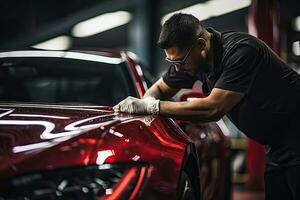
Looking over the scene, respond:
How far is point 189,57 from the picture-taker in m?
2.72

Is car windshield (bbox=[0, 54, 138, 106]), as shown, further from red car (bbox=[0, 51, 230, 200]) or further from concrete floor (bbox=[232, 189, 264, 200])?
concrete floor (bbox=[232, 189, 264, 200])

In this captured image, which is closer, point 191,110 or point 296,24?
point 191,110

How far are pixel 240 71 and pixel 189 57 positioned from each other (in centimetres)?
25

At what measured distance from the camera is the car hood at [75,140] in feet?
6.40

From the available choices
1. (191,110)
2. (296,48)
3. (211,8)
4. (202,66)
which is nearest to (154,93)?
(202,66)

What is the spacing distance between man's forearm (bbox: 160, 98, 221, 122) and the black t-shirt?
98mm

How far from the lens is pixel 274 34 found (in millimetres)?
6301

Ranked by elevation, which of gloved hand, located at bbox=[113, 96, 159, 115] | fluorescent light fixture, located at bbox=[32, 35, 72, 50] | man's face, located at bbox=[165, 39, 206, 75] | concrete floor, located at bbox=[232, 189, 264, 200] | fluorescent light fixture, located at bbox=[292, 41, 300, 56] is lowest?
concrete floor, located at bbox=[232, 189, 264, 200]

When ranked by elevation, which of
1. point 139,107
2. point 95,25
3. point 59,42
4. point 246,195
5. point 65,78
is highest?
point 139,107

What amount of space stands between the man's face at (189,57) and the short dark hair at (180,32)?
1.0 inches

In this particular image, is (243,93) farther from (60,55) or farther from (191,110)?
(60,55)

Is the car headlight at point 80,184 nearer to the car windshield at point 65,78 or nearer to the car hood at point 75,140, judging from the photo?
the car hood at point 75,140

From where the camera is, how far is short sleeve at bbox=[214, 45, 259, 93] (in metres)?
2.59

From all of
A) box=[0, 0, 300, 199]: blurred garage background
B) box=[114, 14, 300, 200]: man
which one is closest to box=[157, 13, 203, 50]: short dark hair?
box=[114, 14, 300, 200]: man
